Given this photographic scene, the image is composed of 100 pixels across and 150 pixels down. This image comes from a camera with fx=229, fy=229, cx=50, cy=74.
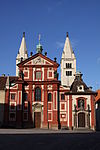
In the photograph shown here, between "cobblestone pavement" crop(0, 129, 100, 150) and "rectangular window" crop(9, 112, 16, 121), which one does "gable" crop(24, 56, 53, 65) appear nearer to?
"rectangular window" crop(9, 112, 16, 121)

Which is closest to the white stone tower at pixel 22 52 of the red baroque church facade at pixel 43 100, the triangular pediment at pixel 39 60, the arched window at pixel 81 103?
the triangular pediment at pixel 39 60

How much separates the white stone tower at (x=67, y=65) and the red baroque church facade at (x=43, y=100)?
34.4m

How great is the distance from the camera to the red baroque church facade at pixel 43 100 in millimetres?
45344

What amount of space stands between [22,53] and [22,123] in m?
45.6

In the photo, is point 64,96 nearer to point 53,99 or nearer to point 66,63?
point 53,99

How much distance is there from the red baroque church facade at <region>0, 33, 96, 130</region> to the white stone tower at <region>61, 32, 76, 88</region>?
113ft

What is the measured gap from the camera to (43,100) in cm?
4662

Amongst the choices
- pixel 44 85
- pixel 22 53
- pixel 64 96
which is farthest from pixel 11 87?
pixel 22 53

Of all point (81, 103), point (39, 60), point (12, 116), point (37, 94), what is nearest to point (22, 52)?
point (39, 60)

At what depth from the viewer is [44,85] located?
4719cm

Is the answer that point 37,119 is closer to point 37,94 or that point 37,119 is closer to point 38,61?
point 37,94

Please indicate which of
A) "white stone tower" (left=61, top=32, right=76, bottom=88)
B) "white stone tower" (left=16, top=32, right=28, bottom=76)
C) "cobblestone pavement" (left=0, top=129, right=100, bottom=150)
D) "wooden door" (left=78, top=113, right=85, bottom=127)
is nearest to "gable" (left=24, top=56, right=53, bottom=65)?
"wooden door" (left=78, top=113, right=85, bottom=127)

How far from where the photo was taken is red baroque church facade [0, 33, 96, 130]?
149ft

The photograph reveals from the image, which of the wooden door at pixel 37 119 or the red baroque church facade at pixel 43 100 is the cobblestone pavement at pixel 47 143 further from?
the wooden door at pixel 37 119
